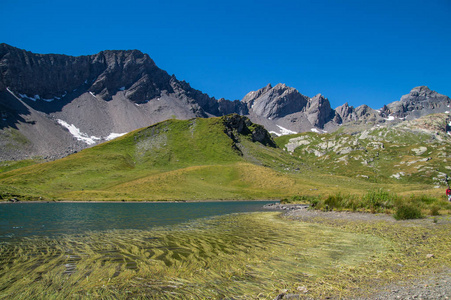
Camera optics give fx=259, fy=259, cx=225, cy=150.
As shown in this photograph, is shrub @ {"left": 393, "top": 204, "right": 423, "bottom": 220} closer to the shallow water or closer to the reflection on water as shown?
the reflection on water

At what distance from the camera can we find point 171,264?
1288cm

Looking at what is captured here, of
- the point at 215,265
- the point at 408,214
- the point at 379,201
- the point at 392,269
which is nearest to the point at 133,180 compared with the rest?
the point at 379,201

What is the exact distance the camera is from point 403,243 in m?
16.6

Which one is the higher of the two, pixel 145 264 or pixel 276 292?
pixel 276 292

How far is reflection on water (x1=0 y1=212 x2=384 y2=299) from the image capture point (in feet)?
30.7

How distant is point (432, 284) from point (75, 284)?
503 inches

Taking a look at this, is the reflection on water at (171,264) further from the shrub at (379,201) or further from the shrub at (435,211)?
the shrub at (379,201)

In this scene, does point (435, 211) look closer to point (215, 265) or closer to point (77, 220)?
point (215, 265)

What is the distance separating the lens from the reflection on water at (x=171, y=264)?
937cm

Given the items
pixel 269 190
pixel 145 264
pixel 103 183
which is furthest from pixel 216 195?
pixel 145 264

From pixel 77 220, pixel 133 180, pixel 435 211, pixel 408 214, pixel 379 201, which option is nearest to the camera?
pixel 408 214

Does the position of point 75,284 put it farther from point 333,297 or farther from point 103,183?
point 103,183

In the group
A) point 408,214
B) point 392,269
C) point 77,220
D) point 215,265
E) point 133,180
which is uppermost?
point 408,214

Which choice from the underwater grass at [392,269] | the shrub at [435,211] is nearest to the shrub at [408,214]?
the shrub at [435,211]
